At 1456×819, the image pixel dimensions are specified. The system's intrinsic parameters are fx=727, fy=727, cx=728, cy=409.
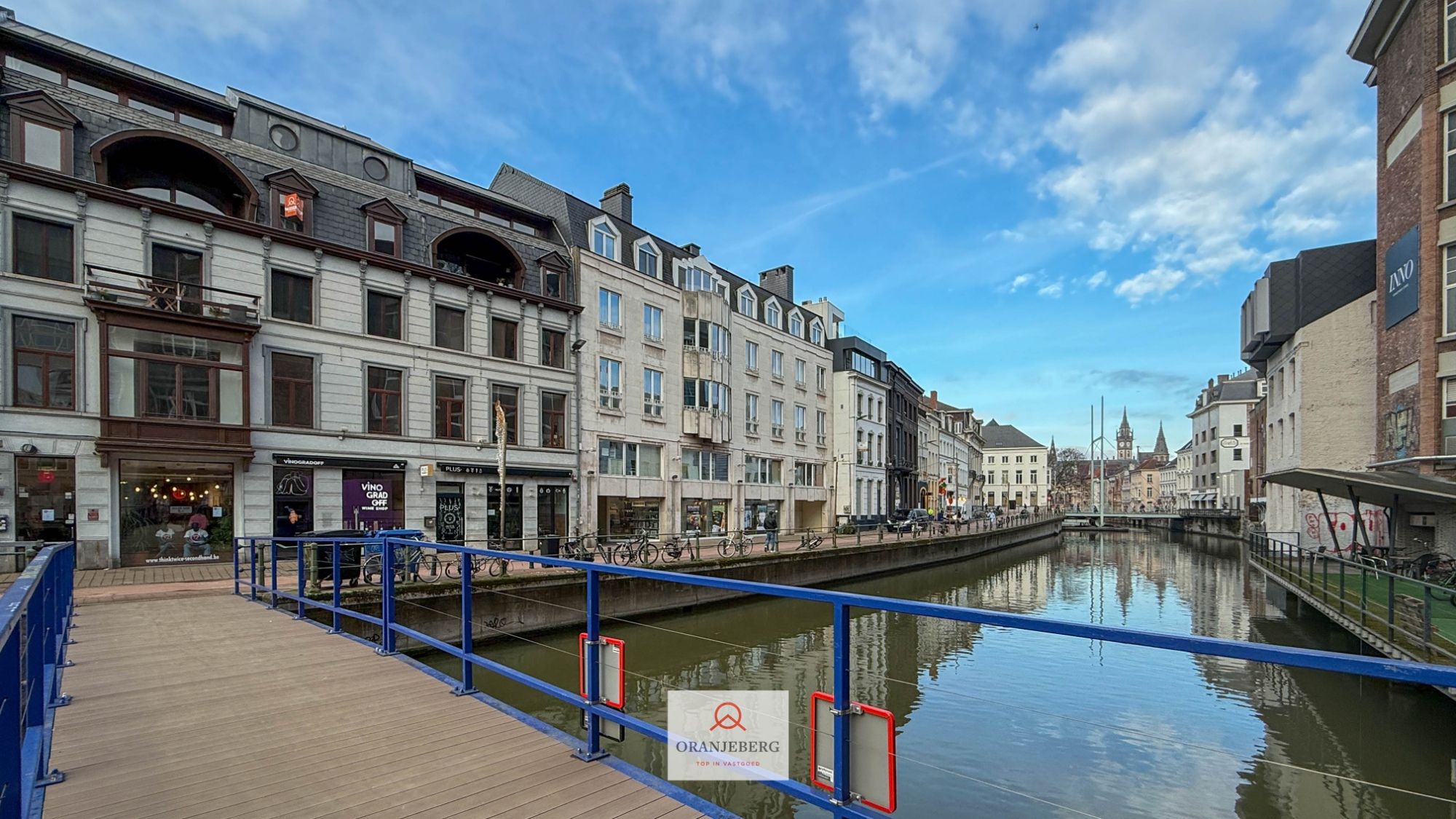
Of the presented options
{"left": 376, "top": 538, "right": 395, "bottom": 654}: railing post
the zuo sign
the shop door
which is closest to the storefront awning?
the zuo sign

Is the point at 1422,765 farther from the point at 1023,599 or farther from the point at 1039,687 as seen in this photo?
the point at 1023,599

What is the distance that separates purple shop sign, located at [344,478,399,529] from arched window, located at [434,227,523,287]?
7433mm

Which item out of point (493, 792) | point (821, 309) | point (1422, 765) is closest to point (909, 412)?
point (821, 309)

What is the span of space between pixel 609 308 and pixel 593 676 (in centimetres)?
2598

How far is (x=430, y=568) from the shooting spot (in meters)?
15.9

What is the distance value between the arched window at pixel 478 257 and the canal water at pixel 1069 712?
45.3ft

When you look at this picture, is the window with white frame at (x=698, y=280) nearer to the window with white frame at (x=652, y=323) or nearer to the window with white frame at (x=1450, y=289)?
the window with white frame at (x=652, y=323)

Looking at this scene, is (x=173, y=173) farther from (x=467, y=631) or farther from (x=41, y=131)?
(x=467, y=631)

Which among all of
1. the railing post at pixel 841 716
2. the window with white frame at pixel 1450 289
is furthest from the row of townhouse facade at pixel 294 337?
the window with white frame at pixel 1450 289

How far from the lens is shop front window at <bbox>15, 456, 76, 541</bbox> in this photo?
16.3 meters

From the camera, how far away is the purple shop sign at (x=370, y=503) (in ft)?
69.8

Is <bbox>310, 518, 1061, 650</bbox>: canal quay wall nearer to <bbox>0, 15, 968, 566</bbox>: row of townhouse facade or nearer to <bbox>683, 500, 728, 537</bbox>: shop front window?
<bbox>0, 15, 968, 566</bbox>: row of townhouse facade

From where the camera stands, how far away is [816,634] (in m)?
18.0

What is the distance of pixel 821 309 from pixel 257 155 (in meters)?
35.2
